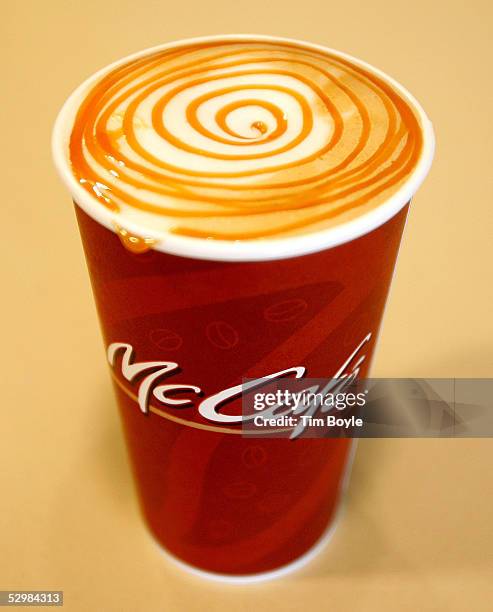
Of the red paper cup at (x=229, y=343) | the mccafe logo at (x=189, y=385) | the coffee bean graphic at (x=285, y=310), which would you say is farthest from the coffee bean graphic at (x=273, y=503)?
the coffee bean graphic at (x=285, y=310)

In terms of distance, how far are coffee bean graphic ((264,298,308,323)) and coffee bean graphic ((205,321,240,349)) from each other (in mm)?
30

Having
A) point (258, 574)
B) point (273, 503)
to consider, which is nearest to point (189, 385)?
point (273, 503)

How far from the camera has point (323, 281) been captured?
0.55 metres

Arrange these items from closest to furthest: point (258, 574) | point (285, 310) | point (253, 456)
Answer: point (285, 310) < point (253, 456) < point (258, 574)

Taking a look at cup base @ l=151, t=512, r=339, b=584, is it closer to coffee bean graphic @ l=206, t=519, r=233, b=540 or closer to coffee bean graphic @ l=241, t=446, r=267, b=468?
coffee bean graphic @ l=206, t=519, r=233, b=540

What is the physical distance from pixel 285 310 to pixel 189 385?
0.36ft

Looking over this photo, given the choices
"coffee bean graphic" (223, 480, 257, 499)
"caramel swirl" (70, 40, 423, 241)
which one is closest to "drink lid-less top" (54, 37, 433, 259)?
"caramel swirl" (70, 40, 423, 241)

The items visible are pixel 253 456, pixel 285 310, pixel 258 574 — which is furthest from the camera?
pixel 258 574

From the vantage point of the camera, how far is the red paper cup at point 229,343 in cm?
54

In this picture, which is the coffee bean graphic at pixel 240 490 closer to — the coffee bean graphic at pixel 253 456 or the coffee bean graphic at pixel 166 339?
the coffee bean graphic at pixel 253 456

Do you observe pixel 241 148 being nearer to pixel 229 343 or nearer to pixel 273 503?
pixel 229 343

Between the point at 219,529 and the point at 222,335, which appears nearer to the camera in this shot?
the point at 222,335

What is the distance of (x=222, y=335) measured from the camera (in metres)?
0.57

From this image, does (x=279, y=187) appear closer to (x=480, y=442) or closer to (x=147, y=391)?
(x=147, y=391)
